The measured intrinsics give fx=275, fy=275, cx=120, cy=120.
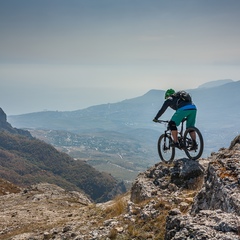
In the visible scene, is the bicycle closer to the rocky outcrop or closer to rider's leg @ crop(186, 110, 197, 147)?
rider's leg @ crop(186, 110, 197, 147)

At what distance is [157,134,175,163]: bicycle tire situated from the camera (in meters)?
17.2

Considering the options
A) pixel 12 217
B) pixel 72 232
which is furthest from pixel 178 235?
pixel 12 217

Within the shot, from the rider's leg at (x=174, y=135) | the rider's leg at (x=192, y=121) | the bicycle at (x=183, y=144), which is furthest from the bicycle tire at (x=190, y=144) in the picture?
the rider's leg at (x=174, y=135)

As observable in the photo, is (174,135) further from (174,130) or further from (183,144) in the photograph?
(183,144)

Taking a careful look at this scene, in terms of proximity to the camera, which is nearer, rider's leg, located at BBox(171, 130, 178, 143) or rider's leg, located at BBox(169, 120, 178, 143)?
rider's leg, located at BBox(169, 120, 178, 143)

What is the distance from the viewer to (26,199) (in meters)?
30.1

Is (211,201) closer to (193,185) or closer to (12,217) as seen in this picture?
(193,185)

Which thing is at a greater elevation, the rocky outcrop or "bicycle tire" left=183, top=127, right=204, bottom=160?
"bicycle tire" left=183, top=127, right=204, bottom=160

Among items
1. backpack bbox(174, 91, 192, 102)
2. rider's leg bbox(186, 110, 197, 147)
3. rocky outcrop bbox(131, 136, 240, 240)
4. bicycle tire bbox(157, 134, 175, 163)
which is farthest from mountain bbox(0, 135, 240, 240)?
backpack bbox(174, 91, 192, 102)

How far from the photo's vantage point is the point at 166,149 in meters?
17.7

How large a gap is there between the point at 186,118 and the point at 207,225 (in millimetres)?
9746

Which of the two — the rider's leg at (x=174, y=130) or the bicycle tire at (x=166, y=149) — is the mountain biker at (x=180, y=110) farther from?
the bicycle tire at (x=166, y=149)

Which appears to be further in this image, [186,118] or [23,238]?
[186,118]

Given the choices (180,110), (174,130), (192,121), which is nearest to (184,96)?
(180,110)
